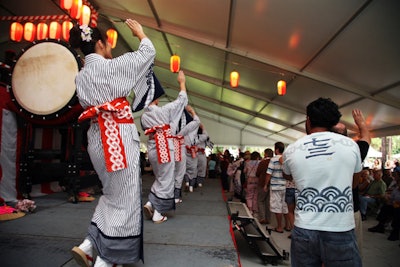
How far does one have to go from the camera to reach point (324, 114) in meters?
1.32

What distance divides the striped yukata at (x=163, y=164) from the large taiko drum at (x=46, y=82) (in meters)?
0.86

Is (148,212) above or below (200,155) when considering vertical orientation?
below

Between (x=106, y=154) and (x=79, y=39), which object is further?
(x=79, y=39)

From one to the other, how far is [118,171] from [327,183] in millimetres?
1113

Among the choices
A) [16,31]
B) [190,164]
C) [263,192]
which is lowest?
[263,192]

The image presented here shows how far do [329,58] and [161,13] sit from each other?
4286 mm

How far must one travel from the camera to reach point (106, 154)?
1538 millimetres

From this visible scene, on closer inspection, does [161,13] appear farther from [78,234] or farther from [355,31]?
[78,234]

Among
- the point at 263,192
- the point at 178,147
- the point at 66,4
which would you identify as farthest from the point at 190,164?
the point at 66,4

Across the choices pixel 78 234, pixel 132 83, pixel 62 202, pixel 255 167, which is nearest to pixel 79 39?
pixel 132 83

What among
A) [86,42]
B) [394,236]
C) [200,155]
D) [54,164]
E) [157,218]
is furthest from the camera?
[200,155]

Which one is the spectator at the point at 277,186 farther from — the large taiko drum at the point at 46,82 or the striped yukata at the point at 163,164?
the large taiko drum at the point at 46,82

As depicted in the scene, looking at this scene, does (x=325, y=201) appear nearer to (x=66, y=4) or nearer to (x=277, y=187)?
(x=277, y=187)

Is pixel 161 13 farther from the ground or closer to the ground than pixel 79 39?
farther from the ground
